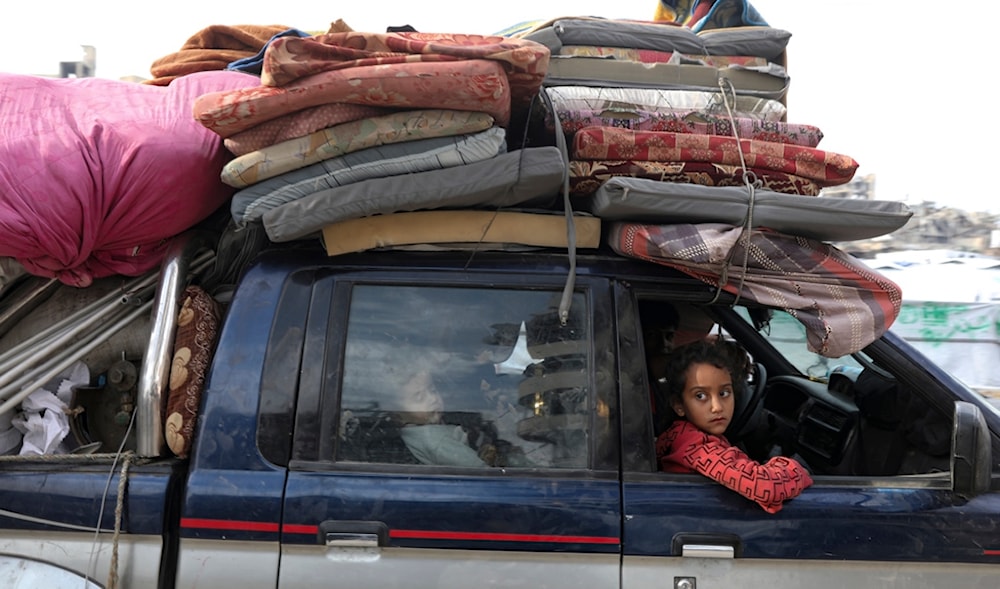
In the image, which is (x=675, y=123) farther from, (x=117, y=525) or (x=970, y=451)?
(x=117, y=525)

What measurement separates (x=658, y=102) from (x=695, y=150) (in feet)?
1.06

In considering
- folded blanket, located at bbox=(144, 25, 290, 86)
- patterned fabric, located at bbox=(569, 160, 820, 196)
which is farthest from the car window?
folded blanket, located at bbox=(144, 25, 290, 86)

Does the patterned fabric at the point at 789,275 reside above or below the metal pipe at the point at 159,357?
above

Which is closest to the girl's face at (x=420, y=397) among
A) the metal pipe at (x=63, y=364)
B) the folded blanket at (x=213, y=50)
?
the metal pipe at (x=63, y=364)

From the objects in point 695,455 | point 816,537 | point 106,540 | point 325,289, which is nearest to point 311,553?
point 106,540

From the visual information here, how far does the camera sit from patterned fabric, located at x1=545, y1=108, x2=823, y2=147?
2590 millimetres

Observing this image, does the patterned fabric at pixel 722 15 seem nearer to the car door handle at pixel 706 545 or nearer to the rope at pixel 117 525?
the car door handle at pixel 706 545

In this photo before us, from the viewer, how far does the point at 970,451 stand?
7.07 ft

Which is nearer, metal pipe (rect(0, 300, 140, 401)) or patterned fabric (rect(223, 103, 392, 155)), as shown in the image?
patterned fabric (rect(223, 103, 392, 155))

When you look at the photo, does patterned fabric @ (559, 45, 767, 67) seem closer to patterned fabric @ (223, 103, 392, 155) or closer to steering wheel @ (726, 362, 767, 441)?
patterned fabric @ (223, 103, 392, 155)

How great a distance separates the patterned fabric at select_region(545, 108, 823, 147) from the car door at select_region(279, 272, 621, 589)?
22.1 inches

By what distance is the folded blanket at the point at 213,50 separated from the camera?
315 cm

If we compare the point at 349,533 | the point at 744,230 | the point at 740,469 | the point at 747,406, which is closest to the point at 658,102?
the point at 744,230

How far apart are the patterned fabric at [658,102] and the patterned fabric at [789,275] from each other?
1.54 feet
